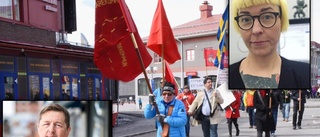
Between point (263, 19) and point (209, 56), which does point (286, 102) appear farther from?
point (263, 19)

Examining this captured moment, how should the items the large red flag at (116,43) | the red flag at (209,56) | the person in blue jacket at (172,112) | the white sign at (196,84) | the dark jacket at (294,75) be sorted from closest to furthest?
the large red flag at (116,43)
the person in blue jacket at (172,112)
the dark jacket at (294,75)
the white sign at (196,84)
the red flag at (209,56)

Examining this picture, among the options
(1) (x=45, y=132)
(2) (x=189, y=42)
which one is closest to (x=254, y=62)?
(1) (x=45, y=132)

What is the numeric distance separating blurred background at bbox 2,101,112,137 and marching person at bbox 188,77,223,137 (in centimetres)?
436

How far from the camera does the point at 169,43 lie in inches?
231

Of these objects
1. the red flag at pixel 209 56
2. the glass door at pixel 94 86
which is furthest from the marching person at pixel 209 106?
the red flag at pixel 209 56

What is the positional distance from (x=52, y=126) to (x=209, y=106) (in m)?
4.94

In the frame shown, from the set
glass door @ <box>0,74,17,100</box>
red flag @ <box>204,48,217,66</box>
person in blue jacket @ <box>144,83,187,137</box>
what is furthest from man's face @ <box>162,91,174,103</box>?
red flag @ <box>204,48,217,66</box>

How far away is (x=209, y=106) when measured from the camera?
743 centimetres

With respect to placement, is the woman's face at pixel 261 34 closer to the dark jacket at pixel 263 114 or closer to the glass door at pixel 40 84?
the dark jacket at pixel 263 114

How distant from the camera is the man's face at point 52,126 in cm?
278

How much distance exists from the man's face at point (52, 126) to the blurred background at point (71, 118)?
45 millimetres

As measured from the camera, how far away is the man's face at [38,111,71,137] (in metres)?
2.78

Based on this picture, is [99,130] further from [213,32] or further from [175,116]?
[213,32]

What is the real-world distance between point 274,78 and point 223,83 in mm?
1657
